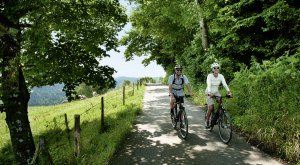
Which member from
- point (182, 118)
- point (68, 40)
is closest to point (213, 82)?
point (182, 118)

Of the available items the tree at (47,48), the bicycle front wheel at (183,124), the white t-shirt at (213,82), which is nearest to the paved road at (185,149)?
the bicycle front wheel at (183,124)

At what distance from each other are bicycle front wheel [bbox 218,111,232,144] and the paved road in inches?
7.8

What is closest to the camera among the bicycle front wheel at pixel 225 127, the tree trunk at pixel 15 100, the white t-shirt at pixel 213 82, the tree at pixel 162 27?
the tree trunk at pixel 15 100

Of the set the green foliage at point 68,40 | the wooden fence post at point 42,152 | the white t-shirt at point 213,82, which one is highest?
the green foliage at point 68,40

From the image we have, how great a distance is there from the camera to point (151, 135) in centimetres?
1089

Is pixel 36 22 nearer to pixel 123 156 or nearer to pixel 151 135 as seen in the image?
pixel 123 156

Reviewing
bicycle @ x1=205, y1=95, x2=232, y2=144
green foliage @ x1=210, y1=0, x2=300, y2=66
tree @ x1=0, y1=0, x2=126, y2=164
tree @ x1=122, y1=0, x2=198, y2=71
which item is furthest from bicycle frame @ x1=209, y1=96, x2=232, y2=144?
tree @ x1=122, y1=0, x2=198, y2=71

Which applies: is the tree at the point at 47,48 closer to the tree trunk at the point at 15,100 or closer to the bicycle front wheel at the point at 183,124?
the tree trunk at the point at 15,100

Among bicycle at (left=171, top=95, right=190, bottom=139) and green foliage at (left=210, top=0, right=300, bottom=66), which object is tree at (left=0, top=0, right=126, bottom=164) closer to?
bicycle at (left=171, top=95, right=190, bottom=139)

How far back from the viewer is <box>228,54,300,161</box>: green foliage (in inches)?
313

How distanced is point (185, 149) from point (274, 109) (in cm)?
282

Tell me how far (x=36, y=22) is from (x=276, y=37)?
33.6ft

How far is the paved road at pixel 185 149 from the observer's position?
7938 mm

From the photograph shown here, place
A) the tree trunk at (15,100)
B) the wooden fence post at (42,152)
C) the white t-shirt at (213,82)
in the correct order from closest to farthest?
1. the wooden fence post at (42,152)
2. the tree trunk at (15,100)
3. the white t-shirt at (213,82)
